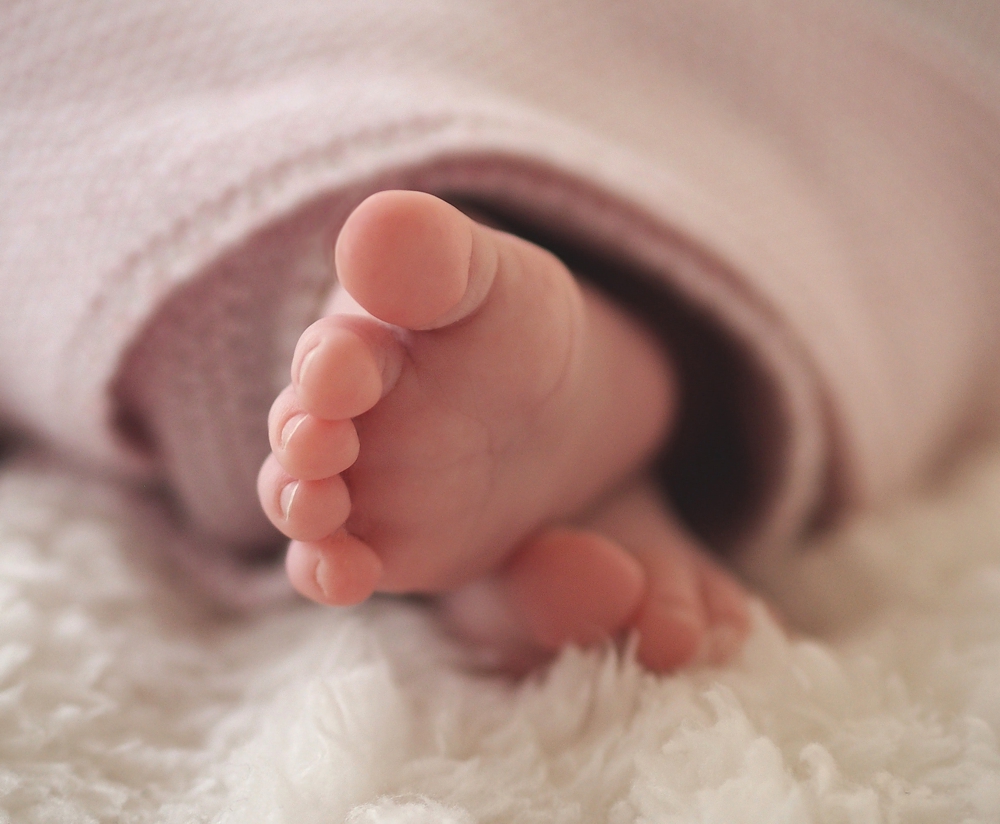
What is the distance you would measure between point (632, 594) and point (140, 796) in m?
0.23

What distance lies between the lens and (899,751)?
33cm

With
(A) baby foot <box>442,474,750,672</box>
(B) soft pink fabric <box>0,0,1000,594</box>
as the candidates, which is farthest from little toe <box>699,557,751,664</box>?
(B) soft pink fabric <box>0,0,1000,594</box>

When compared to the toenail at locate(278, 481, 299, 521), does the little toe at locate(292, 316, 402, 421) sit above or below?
above

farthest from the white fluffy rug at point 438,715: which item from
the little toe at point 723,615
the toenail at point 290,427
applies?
the toenail at point 290,427

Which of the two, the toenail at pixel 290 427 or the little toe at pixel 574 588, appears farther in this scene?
the little toe at pixel 574 588

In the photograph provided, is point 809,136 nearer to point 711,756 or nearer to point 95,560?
point 711,756

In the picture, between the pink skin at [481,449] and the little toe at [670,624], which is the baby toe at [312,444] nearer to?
the pink skin at [481,449]

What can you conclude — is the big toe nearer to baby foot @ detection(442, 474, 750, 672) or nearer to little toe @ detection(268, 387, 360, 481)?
little toe @ detection(268, 387, 360, 481)

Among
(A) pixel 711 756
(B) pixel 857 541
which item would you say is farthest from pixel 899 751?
(B) pixel 857 541

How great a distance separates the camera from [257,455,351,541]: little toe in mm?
302

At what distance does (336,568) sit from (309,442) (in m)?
0.06

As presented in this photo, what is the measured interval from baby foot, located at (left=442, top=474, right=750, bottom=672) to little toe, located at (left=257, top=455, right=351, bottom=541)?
5.1 inches

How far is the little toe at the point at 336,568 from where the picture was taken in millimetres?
320

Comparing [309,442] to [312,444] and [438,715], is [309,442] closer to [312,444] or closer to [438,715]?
[312,444]
